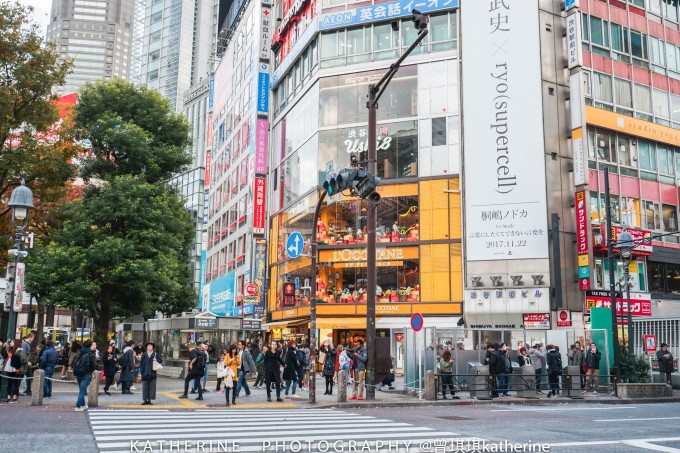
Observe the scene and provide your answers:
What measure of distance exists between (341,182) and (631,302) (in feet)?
88.6

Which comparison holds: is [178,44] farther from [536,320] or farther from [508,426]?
[508,426]

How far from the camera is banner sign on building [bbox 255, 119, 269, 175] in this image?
5238 centimetres

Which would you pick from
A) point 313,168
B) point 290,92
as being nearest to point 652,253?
point 313,168

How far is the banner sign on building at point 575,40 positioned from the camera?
37.6 meters

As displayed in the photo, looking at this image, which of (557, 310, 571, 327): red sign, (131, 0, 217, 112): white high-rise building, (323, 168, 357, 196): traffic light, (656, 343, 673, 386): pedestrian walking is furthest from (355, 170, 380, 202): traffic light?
(131, 0, 217, 112): white high-rise building

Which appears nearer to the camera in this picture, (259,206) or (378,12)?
(378,12)

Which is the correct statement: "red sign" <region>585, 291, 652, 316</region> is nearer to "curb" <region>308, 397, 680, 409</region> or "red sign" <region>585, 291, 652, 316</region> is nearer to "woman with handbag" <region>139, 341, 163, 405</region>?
"curb" <region>308, 397, 680, 409</region>

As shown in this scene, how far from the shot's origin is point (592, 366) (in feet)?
80.0

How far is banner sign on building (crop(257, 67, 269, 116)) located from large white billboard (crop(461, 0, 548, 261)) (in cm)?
1994

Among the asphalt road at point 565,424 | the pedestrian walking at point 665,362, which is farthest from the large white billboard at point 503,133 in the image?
the asphalt road at point 565,424

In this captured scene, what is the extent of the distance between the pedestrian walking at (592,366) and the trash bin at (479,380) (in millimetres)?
4354

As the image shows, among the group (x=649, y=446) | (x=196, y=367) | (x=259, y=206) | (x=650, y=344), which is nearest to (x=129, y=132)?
(x=196, y=367)

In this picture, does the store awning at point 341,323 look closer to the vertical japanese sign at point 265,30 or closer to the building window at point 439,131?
the building window at point 439,131

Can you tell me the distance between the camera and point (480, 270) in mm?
36656
